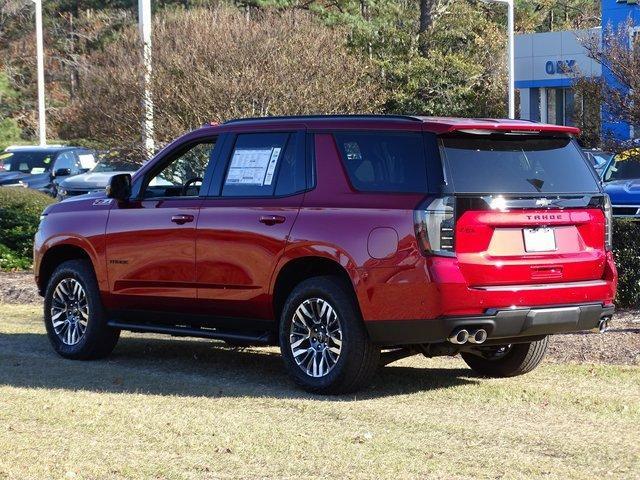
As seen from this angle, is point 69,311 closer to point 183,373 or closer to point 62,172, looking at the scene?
point 183,373

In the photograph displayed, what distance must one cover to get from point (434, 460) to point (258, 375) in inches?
135

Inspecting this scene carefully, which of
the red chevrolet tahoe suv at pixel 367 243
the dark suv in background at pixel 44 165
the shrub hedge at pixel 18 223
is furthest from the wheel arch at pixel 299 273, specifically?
the dark suv in background at pixel 44 165

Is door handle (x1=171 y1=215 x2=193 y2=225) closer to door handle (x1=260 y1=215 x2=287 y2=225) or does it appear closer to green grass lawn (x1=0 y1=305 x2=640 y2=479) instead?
door handle (x1=260 y1=215 x2=287 y2=225)

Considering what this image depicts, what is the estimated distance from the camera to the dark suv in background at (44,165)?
31.0 m

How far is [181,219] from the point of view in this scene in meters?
10.4

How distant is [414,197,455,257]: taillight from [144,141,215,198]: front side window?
235 cm

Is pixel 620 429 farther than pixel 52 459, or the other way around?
pixel 620 429

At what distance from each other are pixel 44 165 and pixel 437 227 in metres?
24.6

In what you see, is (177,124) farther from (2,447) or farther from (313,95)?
(2,447)

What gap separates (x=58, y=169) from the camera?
1230 inches

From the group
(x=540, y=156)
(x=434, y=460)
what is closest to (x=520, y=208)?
(x=540, y=156)

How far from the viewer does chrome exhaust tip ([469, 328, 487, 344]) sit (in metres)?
8.82

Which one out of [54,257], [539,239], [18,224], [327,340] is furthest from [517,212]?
[18,224]

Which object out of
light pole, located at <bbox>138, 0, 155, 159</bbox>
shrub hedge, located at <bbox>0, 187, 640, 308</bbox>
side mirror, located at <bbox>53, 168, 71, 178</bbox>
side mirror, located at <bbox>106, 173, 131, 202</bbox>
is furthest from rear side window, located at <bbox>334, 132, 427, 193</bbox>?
side mirror, located at <bbox>53, 168, 71, 178</bbox>
